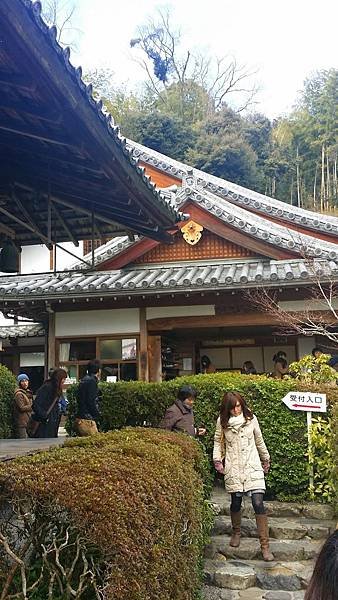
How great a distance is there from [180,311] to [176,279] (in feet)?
3.50

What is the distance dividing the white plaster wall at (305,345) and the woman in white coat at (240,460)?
23.3 ft

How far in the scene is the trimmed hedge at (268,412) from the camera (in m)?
7.65

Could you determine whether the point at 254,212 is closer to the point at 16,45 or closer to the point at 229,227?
the point at 229,227

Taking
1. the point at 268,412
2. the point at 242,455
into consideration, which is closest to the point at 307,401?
the point at 268,412

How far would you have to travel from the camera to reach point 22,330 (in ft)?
62.1

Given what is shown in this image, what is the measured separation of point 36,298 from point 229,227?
4554 millimetres

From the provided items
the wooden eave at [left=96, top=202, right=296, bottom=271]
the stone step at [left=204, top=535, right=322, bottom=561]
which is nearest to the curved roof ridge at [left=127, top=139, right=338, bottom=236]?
the wooden eave at [left=96, top=202, right=296, bottom=271]

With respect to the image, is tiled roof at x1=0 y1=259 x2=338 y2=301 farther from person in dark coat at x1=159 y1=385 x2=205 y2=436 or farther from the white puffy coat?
the white puffy coat

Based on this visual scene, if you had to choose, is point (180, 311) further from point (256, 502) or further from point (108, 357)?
point (256, 502)

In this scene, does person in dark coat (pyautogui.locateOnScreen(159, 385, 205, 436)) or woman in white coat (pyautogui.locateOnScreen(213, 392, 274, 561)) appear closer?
woman in white coat (pyautogui.locateOnScreen(213, 392, 274, 561))

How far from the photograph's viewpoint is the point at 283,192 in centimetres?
4128

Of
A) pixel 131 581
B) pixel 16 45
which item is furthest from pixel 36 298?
pixel 131 581

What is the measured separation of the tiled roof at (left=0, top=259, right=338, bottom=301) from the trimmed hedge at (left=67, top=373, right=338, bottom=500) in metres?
3.06

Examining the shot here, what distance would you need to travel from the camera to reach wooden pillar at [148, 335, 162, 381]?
42.3 ft
